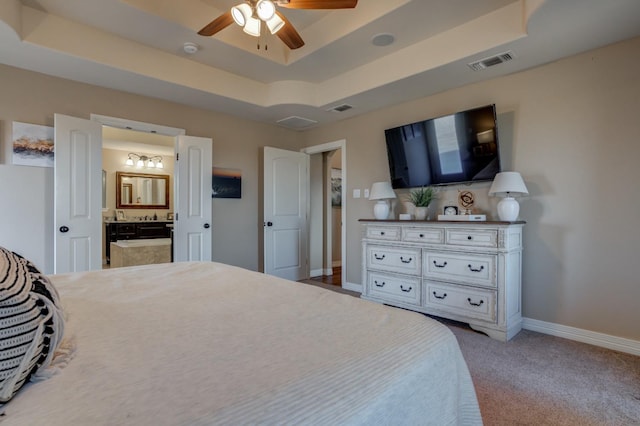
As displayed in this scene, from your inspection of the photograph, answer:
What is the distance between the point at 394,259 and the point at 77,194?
10.6 feet

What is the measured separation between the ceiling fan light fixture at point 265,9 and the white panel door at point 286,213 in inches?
98.7

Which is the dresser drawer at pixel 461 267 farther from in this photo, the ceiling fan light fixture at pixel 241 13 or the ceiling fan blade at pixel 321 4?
the ceiling fan light fixture at pixel 241 13

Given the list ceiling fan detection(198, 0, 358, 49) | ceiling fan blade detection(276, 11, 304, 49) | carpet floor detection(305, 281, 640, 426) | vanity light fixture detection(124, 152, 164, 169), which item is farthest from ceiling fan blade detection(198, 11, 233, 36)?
vanity light fixture detection(124, 152, 164, 169)

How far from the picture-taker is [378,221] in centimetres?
359

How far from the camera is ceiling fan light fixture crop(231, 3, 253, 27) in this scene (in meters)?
2.21

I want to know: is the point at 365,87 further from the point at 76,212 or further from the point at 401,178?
the point at 76,212

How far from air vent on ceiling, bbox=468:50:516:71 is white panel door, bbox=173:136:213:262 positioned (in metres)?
3.07

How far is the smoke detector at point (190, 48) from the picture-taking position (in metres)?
3.07

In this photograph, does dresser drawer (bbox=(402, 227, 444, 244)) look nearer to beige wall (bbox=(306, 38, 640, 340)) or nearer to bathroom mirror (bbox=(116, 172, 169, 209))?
beige wall (bbox=(306, 38, 640, 340))

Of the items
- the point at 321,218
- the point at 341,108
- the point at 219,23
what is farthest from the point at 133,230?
the point at 219,23

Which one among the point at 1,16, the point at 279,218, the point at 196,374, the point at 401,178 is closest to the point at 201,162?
the point at 279,218

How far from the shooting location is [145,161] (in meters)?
7.54

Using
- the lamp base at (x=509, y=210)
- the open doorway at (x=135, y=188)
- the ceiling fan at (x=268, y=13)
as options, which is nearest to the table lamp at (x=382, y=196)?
the lamp base at (x=509, y=210)

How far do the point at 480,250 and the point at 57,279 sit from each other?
Result: 2959 millimetres
